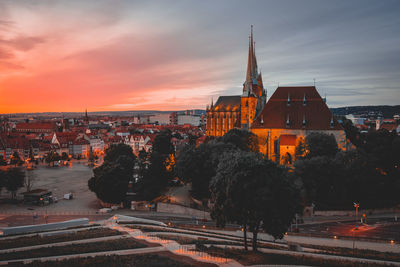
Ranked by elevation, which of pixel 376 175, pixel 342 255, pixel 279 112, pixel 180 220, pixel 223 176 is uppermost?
pixel 279 112

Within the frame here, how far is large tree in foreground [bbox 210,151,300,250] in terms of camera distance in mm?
19016

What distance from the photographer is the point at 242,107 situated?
76.5m

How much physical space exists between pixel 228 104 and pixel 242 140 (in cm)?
3863

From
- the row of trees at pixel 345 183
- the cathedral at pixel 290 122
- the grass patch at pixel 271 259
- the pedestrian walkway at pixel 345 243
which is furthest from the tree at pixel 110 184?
the cathedral at pixel 290 122

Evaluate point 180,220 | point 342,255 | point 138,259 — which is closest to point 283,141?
point 180,220

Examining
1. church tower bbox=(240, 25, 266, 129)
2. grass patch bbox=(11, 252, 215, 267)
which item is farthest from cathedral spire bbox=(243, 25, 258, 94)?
grass patch bbox=(11, 252, 215, 267)

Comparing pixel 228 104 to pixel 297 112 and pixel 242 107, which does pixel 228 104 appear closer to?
pixel 242 107

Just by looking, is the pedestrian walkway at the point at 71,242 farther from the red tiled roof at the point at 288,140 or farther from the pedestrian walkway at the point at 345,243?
the red tiled roof at the point at 288,140

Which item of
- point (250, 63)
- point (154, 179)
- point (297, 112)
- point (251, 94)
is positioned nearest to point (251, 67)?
point (250, 63)

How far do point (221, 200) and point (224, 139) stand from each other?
36.6 meters

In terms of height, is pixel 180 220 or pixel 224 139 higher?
pixel 224 139

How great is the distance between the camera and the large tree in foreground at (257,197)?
19.0 m

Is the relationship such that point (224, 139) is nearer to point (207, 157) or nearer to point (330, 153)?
point (207, 157)

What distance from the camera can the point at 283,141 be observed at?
58.5m
